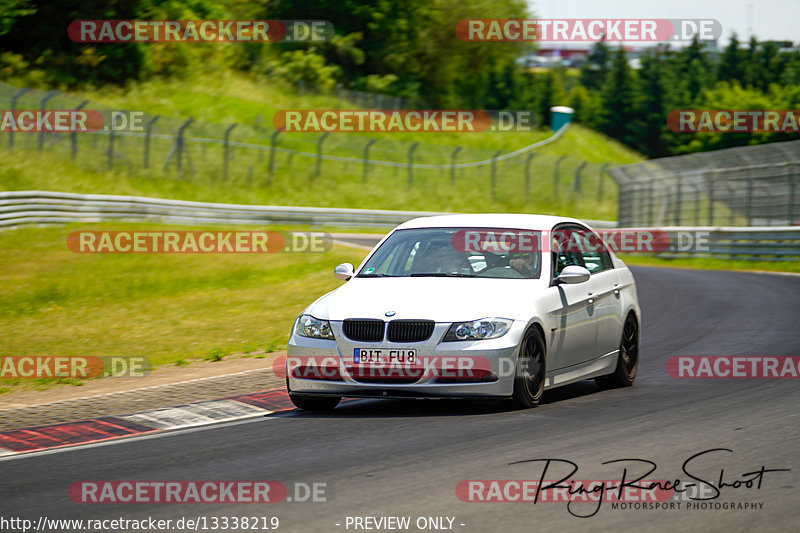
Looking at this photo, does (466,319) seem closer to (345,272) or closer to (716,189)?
(345,272)

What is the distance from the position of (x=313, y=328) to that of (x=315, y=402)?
765 mm

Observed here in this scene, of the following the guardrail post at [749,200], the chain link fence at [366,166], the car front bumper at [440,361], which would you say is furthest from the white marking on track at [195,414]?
the chain link fence at [366,166]

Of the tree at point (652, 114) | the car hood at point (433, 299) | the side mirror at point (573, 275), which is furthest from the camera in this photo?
the tree at point (652, 114)

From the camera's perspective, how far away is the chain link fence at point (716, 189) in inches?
1335

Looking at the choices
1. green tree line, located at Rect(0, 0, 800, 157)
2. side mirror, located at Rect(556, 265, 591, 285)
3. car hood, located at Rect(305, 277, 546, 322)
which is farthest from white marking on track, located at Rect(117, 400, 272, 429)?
green tree line, located at Rect(0, 0, 800, 157)

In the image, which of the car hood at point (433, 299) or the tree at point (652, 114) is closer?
the car hood at point (433, 299)

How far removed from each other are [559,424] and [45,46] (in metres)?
54.7

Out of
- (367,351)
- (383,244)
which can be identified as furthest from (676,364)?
(367,351)

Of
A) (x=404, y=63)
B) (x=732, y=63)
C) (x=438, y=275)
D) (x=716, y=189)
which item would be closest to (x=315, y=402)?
(x=438, y=275)

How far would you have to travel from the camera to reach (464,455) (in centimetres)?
743

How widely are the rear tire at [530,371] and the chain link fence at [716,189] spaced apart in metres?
25.8

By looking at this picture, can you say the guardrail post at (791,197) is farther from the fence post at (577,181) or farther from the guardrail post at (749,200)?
the fence post at (577,181)

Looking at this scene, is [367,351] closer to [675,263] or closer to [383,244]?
[383,244]

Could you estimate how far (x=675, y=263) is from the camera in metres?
37.0
